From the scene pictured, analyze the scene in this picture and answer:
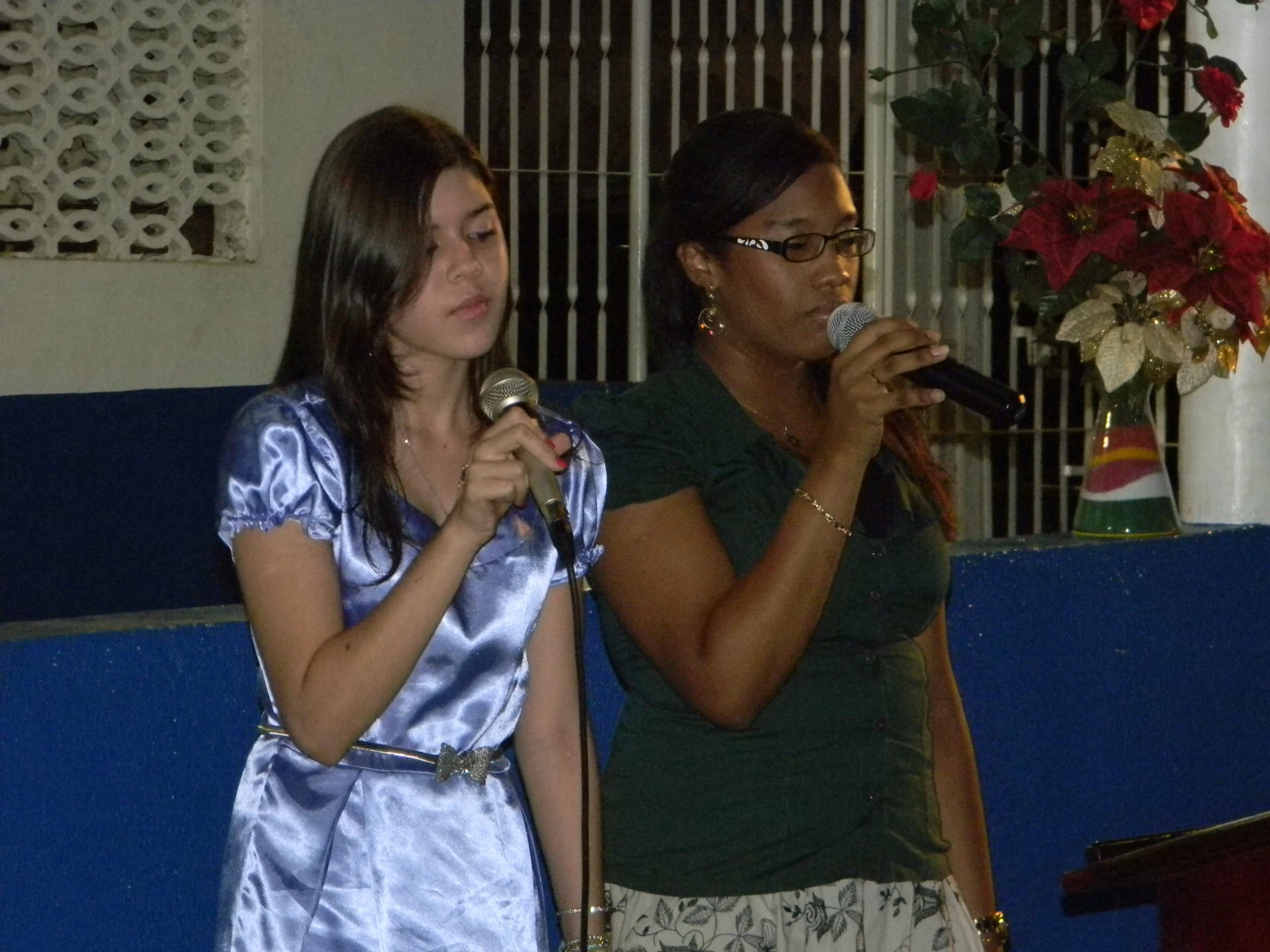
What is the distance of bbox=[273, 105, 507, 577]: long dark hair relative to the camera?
4.95 ft

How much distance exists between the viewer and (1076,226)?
252cm

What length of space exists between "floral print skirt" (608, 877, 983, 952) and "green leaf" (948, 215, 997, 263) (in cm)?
125

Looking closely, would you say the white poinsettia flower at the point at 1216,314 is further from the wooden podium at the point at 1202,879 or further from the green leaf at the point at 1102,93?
the wooden podium at the point at 1202,879

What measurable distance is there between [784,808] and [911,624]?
0.23 metres

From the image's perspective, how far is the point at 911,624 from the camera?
1757 millimetres

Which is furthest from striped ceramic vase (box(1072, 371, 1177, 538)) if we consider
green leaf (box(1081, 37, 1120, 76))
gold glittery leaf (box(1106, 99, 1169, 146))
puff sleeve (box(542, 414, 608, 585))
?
puff sleeve (box(542, 414, 608, 585))

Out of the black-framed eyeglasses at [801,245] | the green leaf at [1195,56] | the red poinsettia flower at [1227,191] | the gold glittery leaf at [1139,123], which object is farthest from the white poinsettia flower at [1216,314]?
the black-framed eyeglasses at [801,245]

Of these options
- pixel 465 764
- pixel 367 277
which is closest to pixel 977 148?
pixel 367 277

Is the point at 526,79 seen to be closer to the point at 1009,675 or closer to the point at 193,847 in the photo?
the point at 1009,675

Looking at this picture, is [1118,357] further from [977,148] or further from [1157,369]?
[977,148]

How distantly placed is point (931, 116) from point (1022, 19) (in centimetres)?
22

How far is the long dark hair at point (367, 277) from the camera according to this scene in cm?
151

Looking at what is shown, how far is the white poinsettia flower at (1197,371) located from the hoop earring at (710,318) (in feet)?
3.25

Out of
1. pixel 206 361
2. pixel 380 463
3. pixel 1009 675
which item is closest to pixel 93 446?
pixel 206 361
